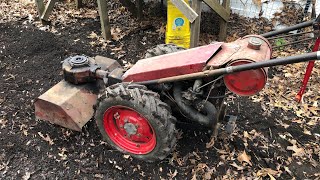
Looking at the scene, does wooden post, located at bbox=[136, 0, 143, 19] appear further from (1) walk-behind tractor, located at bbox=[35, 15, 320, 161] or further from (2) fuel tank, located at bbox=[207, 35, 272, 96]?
(2) fuel tank, located at bbox=[207, 35, 272, 96]

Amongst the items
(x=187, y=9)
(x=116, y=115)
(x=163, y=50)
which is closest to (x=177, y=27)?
(x=187, y=9)

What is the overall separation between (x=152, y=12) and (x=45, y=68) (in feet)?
8.84

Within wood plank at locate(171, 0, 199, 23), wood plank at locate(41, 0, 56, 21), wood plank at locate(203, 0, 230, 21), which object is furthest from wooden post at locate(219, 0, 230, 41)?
wood plank at locate(41, 0, 56, 21)

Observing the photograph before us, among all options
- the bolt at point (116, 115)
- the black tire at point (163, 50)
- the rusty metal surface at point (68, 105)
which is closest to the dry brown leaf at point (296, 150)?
the black tire at point (163, 50)

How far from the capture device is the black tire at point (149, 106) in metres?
3.10

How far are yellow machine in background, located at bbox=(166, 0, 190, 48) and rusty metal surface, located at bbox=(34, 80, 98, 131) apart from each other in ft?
6.90

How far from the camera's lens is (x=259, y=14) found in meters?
6.30

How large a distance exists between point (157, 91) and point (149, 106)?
44 cm

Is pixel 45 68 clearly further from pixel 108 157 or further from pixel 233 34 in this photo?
pixel 233 34

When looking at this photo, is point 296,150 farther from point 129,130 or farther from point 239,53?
point 129,130

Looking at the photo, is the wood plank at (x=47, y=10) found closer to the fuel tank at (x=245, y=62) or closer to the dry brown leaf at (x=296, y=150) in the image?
the fuel tank at (x=245, y=62)

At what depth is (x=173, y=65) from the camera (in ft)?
10.6

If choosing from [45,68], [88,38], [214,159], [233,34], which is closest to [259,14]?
[233,34]

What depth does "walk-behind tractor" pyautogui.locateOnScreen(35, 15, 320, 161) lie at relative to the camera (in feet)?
9.84
